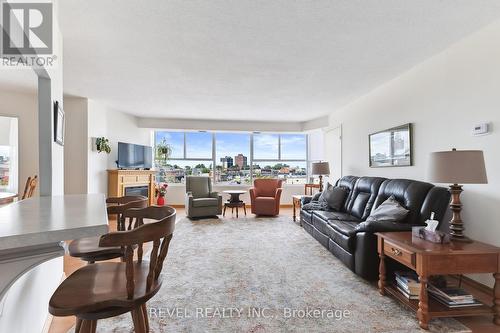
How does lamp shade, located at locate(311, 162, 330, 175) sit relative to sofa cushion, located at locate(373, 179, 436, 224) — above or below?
above

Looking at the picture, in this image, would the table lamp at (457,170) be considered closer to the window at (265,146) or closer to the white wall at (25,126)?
the window at (265,146)

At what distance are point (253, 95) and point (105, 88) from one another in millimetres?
2491

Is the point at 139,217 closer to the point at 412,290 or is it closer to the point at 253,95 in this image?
the point at 412,290

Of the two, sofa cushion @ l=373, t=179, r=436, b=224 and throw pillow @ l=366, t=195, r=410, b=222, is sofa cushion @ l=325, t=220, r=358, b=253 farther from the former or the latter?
sofa cushion @ l=373, t=179, r=436, b=224

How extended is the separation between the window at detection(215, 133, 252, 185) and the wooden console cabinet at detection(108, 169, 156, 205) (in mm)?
1882

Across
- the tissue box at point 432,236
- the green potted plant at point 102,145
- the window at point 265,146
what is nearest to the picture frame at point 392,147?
the tissue box at point 432,236

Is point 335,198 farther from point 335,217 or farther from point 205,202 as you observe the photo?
point 205,202

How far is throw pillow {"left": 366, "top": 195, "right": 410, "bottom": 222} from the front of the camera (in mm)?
2766

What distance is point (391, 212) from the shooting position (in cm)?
286

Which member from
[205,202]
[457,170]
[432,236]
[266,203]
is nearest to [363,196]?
[432,236]

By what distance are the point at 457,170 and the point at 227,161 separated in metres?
6.06

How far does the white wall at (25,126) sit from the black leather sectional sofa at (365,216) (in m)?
5.24

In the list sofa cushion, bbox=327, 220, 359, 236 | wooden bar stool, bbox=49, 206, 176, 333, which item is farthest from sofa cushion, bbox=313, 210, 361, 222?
wooden bar stool, bbox=49, 206, 176, 333

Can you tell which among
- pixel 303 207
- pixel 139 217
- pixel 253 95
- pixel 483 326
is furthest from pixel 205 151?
pixel 483 326
